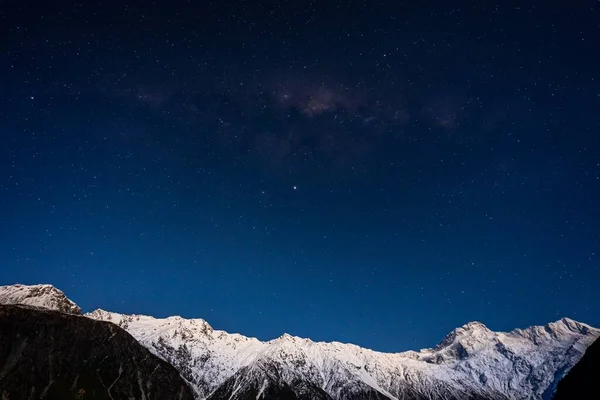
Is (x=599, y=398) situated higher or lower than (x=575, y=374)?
lower

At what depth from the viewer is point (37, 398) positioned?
184 m

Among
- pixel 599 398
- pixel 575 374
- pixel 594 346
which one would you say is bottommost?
pixel 599 398

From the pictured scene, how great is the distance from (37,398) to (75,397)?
16.7 m

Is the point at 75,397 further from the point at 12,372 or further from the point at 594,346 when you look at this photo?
the point at 594,346

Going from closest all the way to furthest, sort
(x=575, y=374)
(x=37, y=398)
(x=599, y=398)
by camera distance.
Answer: (x=599, y=398)
(x=575, y=374)
(x=37, y=398)

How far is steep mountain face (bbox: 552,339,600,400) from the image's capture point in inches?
2211

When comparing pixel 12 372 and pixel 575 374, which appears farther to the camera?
pixel 12 372

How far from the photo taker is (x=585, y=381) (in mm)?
59281

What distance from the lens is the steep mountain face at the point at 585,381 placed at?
56.2 metres

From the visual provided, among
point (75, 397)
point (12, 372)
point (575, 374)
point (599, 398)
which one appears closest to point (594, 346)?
point (575, 374)

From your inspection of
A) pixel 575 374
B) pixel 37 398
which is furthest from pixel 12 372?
pixel 575 374

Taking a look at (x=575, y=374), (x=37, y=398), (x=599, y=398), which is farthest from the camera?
(x=37, y=398)

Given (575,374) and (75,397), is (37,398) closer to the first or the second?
(75,397)

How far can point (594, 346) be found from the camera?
218 feet
